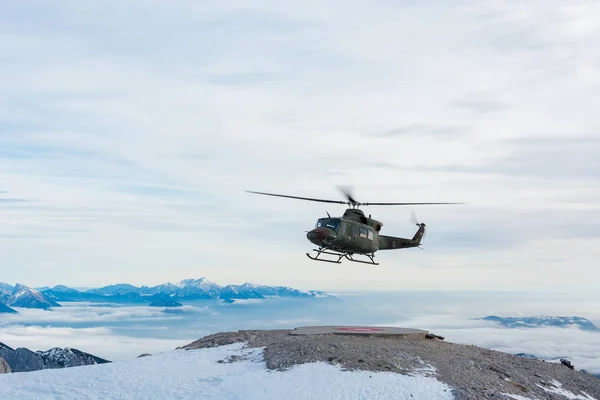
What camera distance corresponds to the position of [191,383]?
3788cm

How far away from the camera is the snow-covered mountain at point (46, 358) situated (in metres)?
163

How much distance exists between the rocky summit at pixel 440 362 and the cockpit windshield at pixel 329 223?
7.42 m

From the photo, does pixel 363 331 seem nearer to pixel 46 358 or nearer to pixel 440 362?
pixel 440 362

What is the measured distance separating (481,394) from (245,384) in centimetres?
1223

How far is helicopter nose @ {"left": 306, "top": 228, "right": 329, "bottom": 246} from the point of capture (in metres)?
46.3

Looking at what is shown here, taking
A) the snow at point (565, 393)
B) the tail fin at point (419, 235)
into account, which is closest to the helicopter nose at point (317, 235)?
the tail fin at point (419, 235)

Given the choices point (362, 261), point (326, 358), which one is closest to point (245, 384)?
point (326, 358)

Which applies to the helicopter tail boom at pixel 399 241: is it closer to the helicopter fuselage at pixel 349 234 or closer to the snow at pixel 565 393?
the helicopter fuselage at pixel 349 234

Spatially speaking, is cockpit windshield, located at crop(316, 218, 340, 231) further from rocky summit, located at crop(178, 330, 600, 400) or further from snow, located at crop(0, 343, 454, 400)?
snow, located at crop(0, 343, 454, 400)

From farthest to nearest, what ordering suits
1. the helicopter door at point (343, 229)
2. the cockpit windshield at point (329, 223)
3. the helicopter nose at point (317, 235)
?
1. the helicopter door at point (343, 229)
2. the cockpit windshield at point (329, 223)
3. the helicopter nose at point (317, 235)

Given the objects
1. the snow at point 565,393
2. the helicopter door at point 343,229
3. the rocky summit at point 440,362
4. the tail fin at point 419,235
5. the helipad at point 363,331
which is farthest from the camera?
the tail fin at point 419,235

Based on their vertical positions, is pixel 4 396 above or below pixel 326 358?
below

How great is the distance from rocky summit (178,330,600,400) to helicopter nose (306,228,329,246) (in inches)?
249

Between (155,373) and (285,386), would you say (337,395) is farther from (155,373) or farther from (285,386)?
(155,373)
